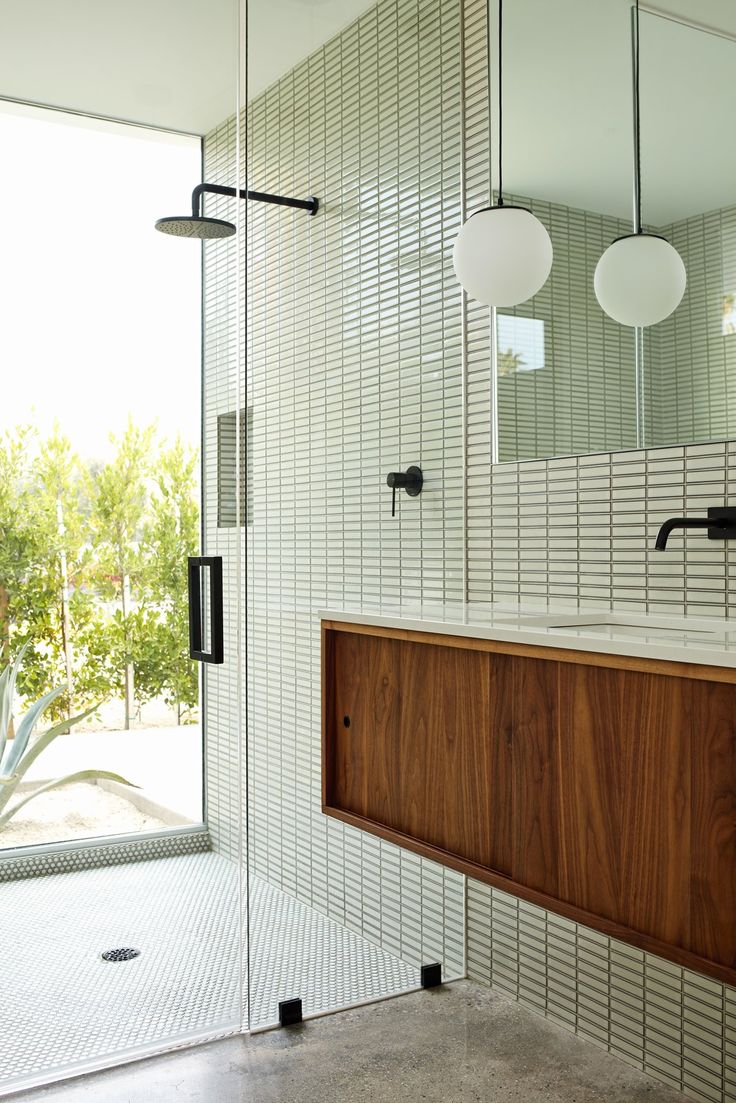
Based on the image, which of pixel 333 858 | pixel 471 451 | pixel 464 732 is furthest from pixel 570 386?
pixel 333 858

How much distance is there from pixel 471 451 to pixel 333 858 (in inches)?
42.0

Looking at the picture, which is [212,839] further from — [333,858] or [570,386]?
[570,386]

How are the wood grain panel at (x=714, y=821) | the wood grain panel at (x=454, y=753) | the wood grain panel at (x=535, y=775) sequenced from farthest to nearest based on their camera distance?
the wood grain panel at (x=454, y=753), the wood grain panel at (x=535, y=775), the wood grain panel at (x=714, y=821)

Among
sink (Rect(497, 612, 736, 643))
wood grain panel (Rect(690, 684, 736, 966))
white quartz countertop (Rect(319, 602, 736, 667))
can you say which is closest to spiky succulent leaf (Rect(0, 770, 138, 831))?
white quartz countertop (Rect(319, 602, 736, 667))

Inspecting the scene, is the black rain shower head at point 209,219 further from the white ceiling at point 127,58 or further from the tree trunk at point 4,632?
the tree trunk at point 4,632

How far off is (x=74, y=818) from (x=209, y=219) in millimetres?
1456

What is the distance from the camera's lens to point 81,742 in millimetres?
2273

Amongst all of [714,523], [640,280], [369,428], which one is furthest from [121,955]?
[640,280]

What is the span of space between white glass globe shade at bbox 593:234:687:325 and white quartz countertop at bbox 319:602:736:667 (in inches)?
24.7

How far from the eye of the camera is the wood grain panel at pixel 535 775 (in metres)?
1.61

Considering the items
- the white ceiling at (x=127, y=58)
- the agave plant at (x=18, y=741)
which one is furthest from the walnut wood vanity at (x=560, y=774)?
the white ceiling at (x=127, y=58)

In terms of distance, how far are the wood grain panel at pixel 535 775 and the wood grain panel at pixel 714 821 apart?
0.27m

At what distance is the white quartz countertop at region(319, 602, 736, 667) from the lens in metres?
1.41

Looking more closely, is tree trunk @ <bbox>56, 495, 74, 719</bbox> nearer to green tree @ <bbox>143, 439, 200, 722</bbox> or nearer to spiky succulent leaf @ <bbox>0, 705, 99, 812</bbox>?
spiky succulent leaf @ <bbox>0, 705, 99, 812</bbox>
